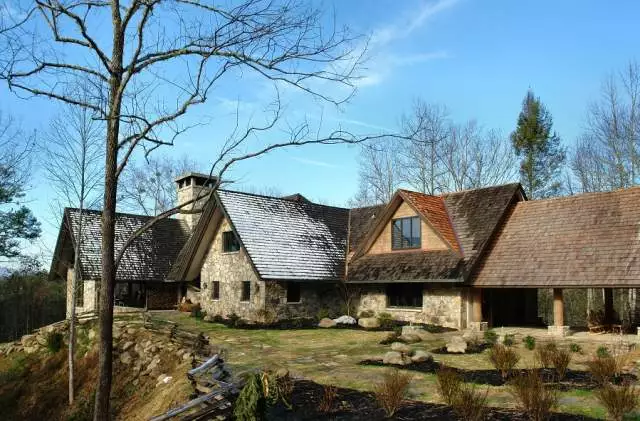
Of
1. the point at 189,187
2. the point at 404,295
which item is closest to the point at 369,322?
the point at 404,295

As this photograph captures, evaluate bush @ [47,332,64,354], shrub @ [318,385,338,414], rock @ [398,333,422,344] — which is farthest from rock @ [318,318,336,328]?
shrub @ [318,385,338,414]

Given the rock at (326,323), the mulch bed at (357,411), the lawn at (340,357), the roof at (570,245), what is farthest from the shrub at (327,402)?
the rock at (326,323)

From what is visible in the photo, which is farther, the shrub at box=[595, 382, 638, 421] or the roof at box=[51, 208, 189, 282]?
the roof at box=[51, 208, 189, 282]

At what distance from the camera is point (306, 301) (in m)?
25.5

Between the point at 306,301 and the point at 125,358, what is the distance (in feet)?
34.6

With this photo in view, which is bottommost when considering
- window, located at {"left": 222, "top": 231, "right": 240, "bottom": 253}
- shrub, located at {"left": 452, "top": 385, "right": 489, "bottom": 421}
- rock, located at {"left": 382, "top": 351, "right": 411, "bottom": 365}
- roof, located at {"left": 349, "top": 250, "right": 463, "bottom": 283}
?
rock, located at {"left": 382, "top": 351, "right": 411, "bottom": 365}

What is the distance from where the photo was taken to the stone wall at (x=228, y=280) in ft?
80.9

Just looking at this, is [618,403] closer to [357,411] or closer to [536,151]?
[357,411]

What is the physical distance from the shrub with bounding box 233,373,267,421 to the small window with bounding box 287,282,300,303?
52.9 feet

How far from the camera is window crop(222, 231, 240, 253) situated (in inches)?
1042

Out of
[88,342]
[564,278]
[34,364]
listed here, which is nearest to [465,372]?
[564,278]

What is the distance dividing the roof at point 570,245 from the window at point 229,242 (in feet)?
36.6

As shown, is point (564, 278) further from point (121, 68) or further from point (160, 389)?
point (121, 68)

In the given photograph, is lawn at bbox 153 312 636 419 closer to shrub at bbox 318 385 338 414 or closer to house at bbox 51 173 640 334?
shrub at bbox 318 385 338 414
